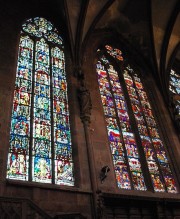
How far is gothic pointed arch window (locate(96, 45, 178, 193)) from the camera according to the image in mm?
10180

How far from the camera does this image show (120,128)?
11.3 meters

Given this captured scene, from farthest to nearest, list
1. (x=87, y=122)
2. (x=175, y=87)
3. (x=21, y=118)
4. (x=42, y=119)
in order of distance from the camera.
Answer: (x=175, y=87) < (x=87, y=122) < (x=42, y=119) < (x=21, y=118)

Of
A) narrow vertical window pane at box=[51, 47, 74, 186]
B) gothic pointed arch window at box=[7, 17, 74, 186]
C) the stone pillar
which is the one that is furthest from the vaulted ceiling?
the stone pillar

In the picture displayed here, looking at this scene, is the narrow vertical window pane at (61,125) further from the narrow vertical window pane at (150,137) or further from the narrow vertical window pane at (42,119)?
the narrow vertical window pane at (150,137)

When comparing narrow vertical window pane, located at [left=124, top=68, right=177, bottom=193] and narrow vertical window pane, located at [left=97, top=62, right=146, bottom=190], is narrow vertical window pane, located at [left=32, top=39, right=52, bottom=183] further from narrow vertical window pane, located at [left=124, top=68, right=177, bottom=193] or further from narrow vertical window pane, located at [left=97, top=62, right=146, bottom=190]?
narrow vertical window pane, located at [left=124, top=68, right=177, bottom=193]

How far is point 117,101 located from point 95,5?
4758 mm

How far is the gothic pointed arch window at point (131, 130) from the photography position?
10.2 meters

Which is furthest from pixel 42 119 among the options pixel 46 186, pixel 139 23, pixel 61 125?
pixel 139 23

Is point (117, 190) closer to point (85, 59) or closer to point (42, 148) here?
point (42, 148)

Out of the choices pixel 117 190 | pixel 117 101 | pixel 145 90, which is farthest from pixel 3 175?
pixel 145 90

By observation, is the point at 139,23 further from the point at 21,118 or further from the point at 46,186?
the point at 46,186

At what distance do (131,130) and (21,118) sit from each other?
4474mm

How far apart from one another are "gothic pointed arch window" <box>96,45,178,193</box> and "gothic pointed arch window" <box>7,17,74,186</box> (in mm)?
1853

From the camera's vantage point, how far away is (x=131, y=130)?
1155cm
